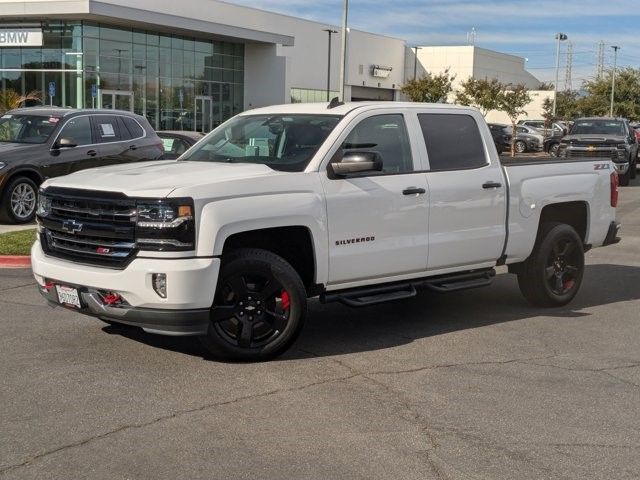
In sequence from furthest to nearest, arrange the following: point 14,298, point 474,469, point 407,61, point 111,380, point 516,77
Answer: point 516,77 → point 407,61 → point 14,298 → point 111,380 → point 474,469

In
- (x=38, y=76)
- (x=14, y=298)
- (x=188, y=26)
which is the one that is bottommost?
(x=14, y=298)

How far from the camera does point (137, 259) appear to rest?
19.1 feet

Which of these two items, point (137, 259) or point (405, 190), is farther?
point (405, 190)

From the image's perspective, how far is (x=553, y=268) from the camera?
27.9 ft

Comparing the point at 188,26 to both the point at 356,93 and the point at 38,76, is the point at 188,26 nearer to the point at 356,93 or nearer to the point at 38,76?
the point at 38,76

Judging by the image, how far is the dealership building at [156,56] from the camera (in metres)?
41.7

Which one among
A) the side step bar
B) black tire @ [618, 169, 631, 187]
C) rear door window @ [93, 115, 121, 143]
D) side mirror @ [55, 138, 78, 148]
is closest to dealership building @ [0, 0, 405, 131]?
black tire @ [618, 169, 631, 187]

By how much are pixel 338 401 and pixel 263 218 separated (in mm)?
1465

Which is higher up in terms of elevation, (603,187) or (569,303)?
(603,187)

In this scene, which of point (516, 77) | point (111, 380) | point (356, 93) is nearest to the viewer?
point (111, 380)

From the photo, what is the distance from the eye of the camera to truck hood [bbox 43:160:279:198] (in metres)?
5.85

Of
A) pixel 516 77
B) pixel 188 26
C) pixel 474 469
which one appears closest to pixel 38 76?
pixel 188 26

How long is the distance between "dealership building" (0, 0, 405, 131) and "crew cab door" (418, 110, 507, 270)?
34723 millimetres

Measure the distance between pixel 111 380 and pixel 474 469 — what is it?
104 inches
